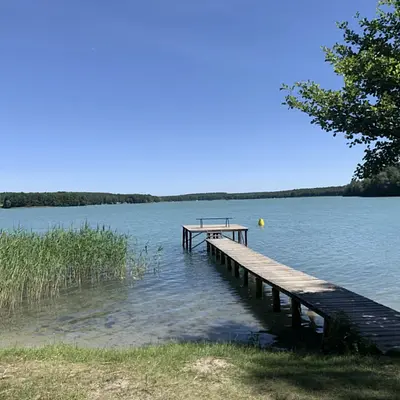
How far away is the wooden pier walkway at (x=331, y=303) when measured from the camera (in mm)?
6286

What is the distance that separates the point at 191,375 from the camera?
449 cm

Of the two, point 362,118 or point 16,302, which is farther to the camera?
point 16,302

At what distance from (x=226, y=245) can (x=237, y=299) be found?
843 cm

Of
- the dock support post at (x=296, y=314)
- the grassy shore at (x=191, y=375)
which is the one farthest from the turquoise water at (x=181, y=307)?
the grassy shore at (x=191, y=375)

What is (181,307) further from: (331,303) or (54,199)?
(54,199)

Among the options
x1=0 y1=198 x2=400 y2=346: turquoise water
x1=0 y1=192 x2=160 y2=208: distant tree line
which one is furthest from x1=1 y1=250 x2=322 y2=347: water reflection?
x1=0 y1=192 x2=160 y2=208: distant tree line

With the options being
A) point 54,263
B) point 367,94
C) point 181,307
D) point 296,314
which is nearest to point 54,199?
point 54,263

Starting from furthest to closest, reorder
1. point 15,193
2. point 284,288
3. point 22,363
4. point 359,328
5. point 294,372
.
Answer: point 15,193
point 284,288
point 359,328
point 22,363
point 294,372

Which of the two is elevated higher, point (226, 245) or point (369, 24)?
point (369, 24)

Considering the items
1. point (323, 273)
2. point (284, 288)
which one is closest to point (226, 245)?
point (323, 273)

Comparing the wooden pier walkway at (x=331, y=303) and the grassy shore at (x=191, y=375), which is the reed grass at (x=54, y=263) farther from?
the grassy shore at (x=191, y=375)

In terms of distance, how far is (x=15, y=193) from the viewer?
12619cm

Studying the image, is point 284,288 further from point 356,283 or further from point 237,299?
point 356,283

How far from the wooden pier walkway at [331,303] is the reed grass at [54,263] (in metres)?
5.69
